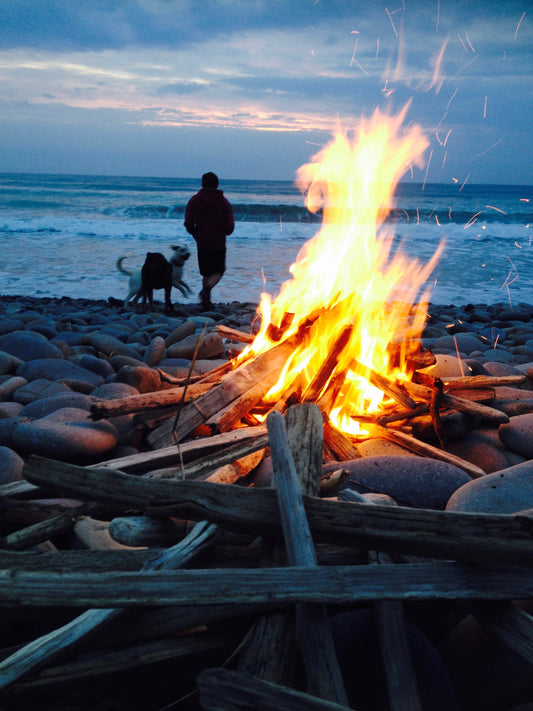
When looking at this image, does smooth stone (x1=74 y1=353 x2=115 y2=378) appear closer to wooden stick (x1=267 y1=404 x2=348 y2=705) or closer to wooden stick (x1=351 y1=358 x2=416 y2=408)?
wooden stick (x1=351 y1=358 x2=416 y2=408)

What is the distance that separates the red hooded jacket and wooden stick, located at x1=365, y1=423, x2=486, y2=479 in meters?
6.18

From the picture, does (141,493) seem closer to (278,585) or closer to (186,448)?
(278,585)

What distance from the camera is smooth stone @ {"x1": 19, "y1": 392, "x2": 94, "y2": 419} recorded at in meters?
3.61

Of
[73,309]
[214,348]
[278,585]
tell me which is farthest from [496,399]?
[73,309]

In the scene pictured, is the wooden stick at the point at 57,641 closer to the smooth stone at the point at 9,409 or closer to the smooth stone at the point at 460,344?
the smooth stone at the point at 9,409

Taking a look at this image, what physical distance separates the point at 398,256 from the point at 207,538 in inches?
637

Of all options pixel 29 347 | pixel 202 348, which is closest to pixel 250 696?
pixel 202 348

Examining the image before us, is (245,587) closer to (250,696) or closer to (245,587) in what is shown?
(245,587)

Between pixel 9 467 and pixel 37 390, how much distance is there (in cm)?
146

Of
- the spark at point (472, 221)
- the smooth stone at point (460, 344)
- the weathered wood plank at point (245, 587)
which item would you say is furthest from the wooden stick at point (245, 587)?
the spark at point (472, 221)

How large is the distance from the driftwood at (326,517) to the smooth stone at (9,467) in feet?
3.81

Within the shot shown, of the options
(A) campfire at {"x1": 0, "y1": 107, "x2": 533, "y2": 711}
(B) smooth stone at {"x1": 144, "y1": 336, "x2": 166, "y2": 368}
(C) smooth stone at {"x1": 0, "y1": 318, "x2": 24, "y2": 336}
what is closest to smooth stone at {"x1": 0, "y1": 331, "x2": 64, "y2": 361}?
(B) smooth stone at {"x1": 144, "y1": 336, "x2": 166, "y2": 368}

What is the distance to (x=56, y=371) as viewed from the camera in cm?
453

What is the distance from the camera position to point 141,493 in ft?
5.48
